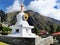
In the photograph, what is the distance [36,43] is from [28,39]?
2.50ft

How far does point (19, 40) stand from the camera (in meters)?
15.6

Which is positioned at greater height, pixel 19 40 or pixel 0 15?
pixel 0 15

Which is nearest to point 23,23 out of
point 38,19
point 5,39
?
point 5,39

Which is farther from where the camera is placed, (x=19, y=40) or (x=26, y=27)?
(x=26, y=27)

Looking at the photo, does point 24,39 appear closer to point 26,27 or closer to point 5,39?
point 5,39

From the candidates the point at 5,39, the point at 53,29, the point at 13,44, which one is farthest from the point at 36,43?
the point at 53,29

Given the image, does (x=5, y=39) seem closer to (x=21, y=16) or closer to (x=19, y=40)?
(x=19, y=40)

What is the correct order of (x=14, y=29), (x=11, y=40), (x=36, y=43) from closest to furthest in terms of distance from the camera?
(x=36, y=43) < (x=11, y=40) < (x=14, y=29)

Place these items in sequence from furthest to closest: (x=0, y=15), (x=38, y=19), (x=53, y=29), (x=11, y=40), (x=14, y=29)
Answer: (x=38, y=19), (x=0, y=15), (x=53, y=29), (x=14, y=29), (x=11, y=40)

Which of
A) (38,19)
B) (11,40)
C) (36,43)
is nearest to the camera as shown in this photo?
(36,43)

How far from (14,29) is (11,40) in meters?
7.28

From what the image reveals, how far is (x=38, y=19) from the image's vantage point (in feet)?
351

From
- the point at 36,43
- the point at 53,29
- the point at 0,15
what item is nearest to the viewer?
the point at 36,43

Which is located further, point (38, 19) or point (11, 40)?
point (38, 19)
